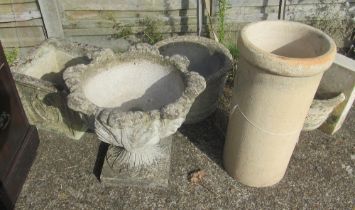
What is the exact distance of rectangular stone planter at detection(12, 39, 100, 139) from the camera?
3221 mm

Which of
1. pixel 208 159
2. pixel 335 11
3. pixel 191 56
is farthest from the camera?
pixel 335 11

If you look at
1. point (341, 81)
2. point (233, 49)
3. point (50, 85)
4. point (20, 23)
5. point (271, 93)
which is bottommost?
point (233, 49)

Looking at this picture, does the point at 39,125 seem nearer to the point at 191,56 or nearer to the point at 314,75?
the point at 191,56

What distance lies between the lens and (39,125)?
3.66m

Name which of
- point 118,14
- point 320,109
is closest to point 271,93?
point 320,109

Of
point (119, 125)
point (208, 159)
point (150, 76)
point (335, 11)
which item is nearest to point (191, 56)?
point (150, 76)

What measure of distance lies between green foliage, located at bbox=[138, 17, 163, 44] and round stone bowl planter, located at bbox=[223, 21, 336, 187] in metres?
2.01

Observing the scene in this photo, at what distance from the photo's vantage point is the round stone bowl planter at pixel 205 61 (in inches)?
138

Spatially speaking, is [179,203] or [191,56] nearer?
[179,203]

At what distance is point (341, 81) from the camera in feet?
10.8

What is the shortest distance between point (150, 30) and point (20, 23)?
5.48ft

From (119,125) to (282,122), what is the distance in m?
1.22

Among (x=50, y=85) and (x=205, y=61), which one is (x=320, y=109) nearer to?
(x=205, y=61)

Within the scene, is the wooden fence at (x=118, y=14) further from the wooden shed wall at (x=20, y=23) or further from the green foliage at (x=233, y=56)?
the green foliage at (x=233, y=56)
